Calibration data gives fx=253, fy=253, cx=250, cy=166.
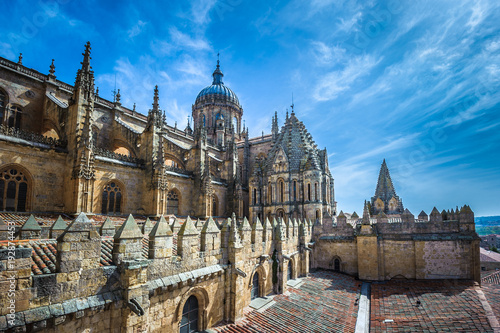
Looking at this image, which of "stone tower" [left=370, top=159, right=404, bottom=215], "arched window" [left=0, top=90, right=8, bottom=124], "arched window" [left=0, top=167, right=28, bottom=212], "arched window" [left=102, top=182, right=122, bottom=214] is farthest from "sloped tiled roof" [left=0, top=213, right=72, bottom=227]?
"stone tower" [left=370, top=159, right=404, bottom=215]

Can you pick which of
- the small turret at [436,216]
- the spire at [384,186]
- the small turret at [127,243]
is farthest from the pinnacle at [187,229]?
the spire at [384,186]

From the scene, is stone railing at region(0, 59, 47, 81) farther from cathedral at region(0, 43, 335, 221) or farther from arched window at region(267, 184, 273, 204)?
arched window at region(267, 184, 273, 204)

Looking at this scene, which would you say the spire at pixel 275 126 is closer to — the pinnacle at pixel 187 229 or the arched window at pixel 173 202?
the arched window at pixel 173 202

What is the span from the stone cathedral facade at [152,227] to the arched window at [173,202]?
0.16 meters

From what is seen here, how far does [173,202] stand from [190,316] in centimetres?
1755

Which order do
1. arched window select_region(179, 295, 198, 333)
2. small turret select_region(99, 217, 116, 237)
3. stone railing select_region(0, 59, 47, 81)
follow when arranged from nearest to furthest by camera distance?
arched window select_region(179, 295, 198, 333) → small turret select_region(99, 217, 116, 237) → stone railing select_region(0, 59, 47, 81)

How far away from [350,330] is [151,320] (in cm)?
1157

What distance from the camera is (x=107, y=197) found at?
842 inches

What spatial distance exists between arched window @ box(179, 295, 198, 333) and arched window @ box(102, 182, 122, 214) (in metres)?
14.1

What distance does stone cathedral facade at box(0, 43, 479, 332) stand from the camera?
22.7 feet

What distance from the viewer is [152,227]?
1383 cm

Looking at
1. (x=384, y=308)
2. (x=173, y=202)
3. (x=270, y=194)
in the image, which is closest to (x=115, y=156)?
(x=173, y=202)

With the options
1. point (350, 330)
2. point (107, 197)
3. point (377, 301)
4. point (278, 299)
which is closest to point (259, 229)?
point (278, 299)

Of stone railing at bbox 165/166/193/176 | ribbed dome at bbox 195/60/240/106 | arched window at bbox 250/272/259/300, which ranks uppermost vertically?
ribbed dome at bbox 195/60/240/106
